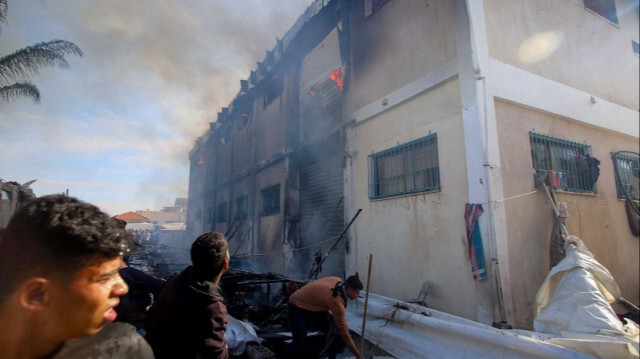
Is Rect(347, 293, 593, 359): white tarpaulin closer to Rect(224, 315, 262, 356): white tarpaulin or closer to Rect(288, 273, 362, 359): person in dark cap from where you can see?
Rect(288, 273, 362, 359): person in dark cap

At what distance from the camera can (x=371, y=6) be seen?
25.1ft

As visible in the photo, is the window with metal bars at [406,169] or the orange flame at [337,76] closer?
the window with metal bars at [406,169]

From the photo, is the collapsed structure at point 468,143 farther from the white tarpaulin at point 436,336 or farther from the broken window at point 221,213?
the broken window at point 221,213

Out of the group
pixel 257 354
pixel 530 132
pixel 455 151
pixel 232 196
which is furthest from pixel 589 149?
pixel 232 196

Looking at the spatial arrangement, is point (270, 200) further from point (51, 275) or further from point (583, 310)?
point (51, 275)

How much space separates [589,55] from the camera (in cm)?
716

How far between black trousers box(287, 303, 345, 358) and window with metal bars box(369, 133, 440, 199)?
292 centimetres

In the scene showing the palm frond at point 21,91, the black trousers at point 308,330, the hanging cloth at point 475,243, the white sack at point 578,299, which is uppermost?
the palm frond at point 21,91

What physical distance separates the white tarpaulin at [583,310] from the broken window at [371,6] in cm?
627

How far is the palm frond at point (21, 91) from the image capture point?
385cm

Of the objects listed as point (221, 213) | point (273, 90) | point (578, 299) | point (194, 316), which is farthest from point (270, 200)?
point (194, 316)

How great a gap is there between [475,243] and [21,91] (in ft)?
22.4

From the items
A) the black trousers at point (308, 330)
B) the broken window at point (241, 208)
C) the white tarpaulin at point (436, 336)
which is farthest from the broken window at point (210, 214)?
the black trousers at point (308, 330)

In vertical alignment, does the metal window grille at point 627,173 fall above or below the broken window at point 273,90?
below
